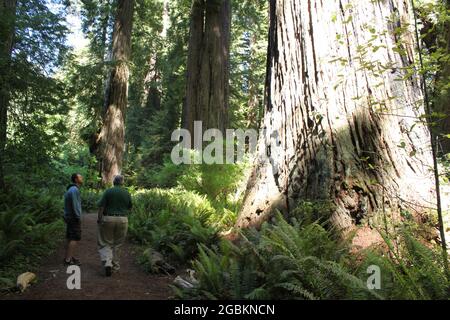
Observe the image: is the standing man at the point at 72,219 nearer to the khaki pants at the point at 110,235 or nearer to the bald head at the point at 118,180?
the khaki pants at the point at 110,235

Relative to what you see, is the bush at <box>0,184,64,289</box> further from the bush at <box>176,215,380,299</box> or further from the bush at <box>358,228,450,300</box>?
the bush at <box>358,228,450,300</box>

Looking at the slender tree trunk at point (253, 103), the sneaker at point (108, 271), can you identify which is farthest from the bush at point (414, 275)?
the slender tree trunk at point (253, 103)

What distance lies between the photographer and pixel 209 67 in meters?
14.6

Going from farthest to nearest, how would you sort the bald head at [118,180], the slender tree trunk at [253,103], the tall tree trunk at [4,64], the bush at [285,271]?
the slender tree trunk at [253,103] → the tall tree trunk at [4,64] → the bald head at [118,180] → the bush at [285,271]

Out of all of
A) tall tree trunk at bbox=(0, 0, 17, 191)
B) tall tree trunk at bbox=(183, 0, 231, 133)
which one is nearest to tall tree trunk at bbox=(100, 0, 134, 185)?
tall tree trunk at bbox=(183, 0, 231, 133)

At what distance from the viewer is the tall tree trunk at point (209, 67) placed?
47.1 ft

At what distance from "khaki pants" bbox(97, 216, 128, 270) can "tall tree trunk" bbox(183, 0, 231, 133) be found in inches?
304

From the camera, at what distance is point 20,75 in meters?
8.50

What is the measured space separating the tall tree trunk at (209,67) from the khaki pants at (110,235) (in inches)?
304

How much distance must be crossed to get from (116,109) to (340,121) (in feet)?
41.5

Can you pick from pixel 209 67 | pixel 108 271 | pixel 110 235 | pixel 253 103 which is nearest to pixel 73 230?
pixel 110 235

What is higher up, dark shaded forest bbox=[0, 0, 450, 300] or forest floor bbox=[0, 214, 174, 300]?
dark shaded forest bbox=[0, 0, 450, 300]

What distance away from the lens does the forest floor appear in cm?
545

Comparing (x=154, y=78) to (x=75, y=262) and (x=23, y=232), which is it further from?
(x=75, y=262)
